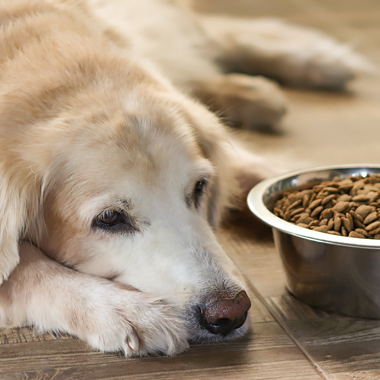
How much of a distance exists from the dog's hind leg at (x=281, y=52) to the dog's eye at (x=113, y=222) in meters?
2.42

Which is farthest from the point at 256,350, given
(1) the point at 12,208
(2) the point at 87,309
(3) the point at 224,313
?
(1) the point at 12,208

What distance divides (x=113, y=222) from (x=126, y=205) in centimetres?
7

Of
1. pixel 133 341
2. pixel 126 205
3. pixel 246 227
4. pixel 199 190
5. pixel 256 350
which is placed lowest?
pixel 246 227

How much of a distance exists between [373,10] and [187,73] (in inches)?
69.7

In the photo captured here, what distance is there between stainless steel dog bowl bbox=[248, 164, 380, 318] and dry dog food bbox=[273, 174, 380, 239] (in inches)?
3.1

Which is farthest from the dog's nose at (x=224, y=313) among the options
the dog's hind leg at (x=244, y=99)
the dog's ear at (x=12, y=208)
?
the dog's hind leg at (x=244, y=99)

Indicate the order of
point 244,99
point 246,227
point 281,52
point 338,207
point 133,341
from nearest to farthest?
point 133,341 < point 338,207 < point 246,227 < point 244,99 < point 281,52

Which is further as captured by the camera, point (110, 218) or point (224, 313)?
point (110, 218)

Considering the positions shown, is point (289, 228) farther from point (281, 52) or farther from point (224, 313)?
point (281, 52)

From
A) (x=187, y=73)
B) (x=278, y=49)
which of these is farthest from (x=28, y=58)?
(x=278, y=49)

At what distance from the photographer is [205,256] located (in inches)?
55.9

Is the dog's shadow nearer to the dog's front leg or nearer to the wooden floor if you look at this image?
the wooden floor

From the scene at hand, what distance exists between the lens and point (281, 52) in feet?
12.3

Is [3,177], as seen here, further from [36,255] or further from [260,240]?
[260,240]
